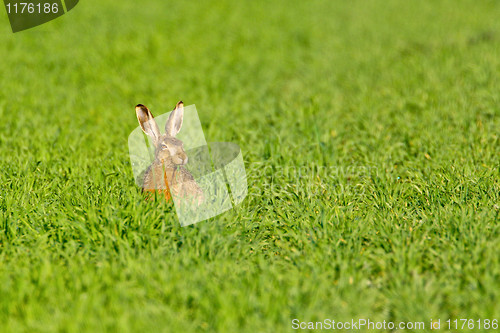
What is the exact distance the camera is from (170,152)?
12.1 ft

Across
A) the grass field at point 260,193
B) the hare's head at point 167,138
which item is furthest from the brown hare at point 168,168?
the grass field at point 260,193

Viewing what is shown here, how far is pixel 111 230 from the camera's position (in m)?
3.37

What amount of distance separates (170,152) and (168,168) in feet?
0.36

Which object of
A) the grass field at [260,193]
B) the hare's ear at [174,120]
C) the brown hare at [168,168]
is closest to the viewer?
the grass field at [260,193]

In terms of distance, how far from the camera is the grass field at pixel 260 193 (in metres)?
2.82

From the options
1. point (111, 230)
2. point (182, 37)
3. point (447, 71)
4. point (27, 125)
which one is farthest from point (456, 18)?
point (111, 230)

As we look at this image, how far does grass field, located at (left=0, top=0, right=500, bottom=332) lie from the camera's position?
2.82 m

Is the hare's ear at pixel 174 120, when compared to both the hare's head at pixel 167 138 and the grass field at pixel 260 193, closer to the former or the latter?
the hare's head at pixel 167 138

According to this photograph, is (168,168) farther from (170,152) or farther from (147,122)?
(147,122)

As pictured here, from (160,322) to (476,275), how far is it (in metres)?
1.70

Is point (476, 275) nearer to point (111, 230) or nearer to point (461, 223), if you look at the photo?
point (461, 223)

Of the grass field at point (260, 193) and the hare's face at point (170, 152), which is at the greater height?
the hare's face at point (170, 152)

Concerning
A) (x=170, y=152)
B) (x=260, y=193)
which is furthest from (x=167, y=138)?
(x=260, y=193)

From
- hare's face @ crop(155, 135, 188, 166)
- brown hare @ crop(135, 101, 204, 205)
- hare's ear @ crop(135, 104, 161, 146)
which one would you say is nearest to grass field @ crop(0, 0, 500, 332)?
brown hare @ crop(135, 101, 204, 205)
